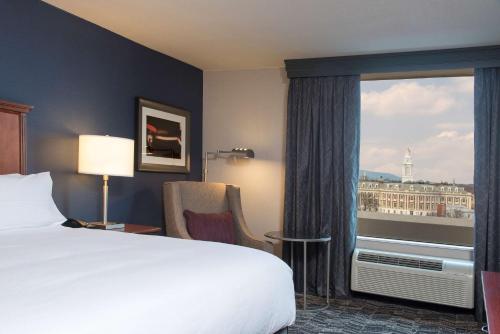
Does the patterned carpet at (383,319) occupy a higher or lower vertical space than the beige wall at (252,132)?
lower

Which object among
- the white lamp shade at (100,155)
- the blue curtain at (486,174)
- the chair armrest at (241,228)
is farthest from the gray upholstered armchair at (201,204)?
the blue curtain at (486,174)

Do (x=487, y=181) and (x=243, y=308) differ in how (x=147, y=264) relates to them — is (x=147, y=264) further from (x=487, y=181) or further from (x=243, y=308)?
(x=487, y=181)

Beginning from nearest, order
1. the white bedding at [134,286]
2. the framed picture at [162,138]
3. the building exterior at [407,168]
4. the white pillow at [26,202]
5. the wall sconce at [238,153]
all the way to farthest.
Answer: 1. the white bedding at [134,286]
2. the white pillow at [26,202]
3. the framed picture at [162,138]
4. the building exterior at [407,168]
5. the wall sconce at [238,153]

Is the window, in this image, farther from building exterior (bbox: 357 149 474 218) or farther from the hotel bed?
the hotel bed

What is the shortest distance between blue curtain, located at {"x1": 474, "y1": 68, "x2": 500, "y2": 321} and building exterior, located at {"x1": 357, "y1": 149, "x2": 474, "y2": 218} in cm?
31

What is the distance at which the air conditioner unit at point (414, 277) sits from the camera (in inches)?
160

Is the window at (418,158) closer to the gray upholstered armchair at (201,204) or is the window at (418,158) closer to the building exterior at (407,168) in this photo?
the building exterior at (407,168)

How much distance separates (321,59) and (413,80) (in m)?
0.92

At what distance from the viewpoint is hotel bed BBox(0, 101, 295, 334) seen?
136 cm

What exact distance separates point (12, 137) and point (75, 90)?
2.35 feet

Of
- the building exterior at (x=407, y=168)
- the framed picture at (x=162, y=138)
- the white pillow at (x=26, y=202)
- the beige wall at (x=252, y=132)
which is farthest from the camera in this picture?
the beige wall at (x=252, y=132)

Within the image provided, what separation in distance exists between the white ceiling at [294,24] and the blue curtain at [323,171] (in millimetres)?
415

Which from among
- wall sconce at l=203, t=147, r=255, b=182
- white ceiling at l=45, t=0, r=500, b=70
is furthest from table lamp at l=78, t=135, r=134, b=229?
wall sconce at l=203, t=147, r=255, b=182

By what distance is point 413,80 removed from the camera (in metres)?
4.60
